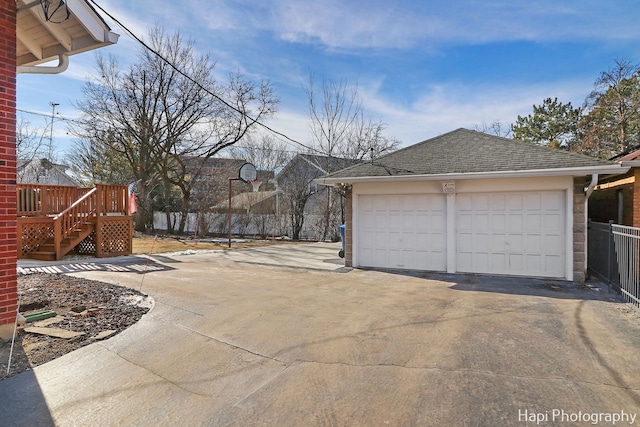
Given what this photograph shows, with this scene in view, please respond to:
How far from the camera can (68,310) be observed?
5.53 metres

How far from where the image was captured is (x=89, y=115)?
21.8 m

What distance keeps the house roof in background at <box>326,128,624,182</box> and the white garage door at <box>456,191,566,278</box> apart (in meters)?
0.70

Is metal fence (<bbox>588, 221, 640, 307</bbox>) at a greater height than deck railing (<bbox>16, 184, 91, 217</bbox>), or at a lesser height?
lesser

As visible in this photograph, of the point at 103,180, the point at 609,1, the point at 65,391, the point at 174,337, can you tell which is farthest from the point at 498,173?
the point at 103,180

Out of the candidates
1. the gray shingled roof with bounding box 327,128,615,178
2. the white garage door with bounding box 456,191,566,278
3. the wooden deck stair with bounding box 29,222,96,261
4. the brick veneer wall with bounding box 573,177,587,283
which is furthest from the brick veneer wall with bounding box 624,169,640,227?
the wooden deck stair with bounding box 29,222,96,261

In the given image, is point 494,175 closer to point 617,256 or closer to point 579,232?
point 579,232

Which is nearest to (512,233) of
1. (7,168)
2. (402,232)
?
(402,232)

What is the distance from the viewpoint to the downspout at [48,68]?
5.73 m

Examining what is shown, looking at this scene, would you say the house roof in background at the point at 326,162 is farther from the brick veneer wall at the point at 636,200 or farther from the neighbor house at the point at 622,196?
the brick veneer wall at the point at 636,200

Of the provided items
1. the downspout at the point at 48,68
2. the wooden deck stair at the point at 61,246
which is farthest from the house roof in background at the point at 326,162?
the downspout at the point at 48,68

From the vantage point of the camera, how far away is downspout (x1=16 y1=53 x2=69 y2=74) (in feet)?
18.8

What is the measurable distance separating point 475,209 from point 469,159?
1.35 m

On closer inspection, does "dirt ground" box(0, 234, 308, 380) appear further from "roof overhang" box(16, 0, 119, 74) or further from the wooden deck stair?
"roof overhang" box(16, 0, 119, 74)

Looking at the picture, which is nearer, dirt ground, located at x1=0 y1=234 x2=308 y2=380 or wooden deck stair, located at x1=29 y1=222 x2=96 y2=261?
dirt ground, located at x1=0 y1=234 x2=308 y2=380
